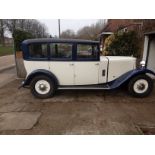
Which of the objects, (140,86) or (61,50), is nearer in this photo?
(61,50)

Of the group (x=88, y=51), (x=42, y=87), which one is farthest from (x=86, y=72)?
(x=42, y=87)

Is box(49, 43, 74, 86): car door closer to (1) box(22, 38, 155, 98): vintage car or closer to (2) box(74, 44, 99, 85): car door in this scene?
(1) box(22, 38, 155, 98): vintage car

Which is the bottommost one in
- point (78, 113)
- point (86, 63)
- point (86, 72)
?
point (78, 113)

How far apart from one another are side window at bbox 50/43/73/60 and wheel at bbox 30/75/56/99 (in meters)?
0.76

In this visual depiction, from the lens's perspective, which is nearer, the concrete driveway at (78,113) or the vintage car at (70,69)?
the concrete driveway at (78,113)

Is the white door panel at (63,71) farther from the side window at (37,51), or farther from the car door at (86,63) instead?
the side window at (37,51)

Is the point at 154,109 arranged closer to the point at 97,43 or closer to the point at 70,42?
the point at 97,43

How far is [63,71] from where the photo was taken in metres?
4.84

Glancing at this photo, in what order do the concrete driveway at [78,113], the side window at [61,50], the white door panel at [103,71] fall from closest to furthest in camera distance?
the concrete driveway at [78,113] < the side window at [61,50] < the white door panel at [103,71]

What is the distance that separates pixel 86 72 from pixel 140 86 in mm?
1744

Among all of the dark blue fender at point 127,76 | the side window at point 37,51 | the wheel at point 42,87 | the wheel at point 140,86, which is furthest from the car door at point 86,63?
the wheel at point 140,86

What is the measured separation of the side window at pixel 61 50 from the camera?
15.5ft

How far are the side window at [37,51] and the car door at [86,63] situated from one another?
1.01 m

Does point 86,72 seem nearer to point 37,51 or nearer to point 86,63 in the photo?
point 86,63
